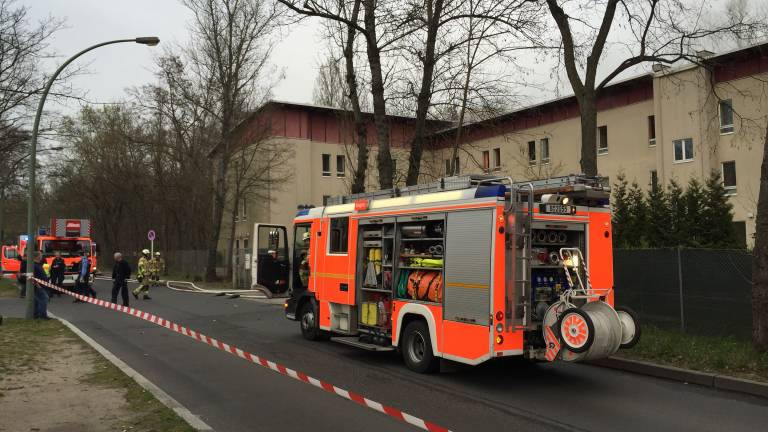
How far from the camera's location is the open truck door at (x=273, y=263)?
1323 centimetres

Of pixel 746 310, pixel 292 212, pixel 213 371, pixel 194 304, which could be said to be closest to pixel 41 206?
pixel 292 212

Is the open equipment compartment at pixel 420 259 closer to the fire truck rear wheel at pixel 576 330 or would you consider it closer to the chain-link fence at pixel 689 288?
the fire truck rear wheel at pixel 576 330

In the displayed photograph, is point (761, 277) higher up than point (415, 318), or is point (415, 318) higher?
point (761, 277)

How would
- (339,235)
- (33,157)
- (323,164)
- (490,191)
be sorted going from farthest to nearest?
1. (323,164)
2. (33,157)
3. (339,235)
4. (490,191)

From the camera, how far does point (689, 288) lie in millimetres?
11250

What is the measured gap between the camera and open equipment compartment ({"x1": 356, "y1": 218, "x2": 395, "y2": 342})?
388 inches

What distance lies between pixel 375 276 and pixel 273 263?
399 cm

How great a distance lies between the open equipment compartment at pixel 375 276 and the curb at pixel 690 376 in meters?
3.51

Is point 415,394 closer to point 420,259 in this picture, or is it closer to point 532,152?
point 420,259

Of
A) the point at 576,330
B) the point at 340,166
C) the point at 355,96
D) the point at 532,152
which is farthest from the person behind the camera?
the point at 340,166

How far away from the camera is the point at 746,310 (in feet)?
34.2

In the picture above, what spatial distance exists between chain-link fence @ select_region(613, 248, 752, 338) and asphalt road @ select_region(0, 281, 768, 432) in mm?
2737

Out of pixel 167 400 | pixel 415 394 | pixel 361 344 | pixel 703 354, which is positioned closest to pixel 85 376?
pixel 167 400

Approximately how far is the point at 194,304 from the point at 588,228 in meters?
15.2
